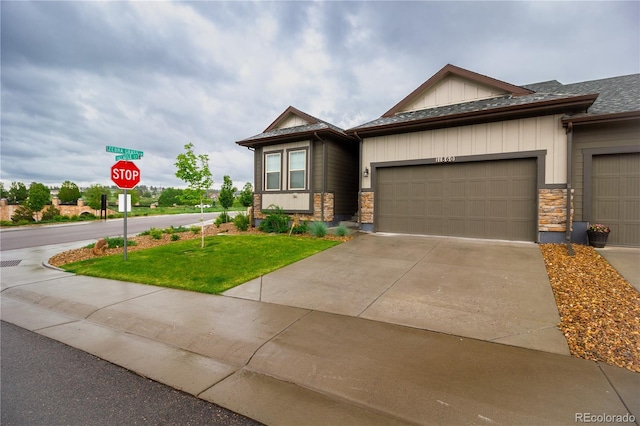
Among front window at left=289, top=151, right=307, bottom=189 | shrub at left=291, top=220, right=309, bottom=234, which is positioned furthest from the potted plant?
front window at left=289, top=151, right=307, bottom=189

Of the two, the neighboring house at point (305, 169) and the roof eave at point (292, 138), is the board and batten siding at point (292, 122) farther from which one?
the roof eave at point (292, 138)

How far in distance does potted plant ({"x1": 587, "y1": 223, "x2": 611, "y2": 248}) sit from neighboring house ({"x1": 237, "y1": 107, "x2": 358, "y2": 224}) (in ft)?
28.4

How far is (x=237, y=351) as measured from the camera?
3.24 metres

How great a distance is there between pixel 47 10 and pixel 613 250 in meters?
19.3

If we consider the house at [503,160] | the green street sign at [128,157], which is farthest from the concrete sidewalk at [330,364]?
the house at [503,160]

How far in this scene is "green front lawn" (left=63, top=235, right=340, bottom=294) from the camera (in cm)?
601

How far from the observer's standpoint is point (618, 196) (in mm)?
8039

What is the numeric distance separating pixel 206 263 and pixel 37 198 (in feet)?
97.6

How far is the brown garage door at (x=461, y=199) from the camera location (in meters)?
8.98

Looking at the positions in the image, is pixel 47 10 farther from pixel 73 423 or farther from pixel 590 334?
pixel 590 334

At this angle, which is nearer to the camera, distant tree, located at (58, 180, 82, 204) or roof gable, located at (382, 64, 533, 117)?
roof gable, located at (382, 64, 533, 117)

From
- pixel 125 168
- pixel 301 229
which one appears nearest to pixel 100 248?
pixel 125 168

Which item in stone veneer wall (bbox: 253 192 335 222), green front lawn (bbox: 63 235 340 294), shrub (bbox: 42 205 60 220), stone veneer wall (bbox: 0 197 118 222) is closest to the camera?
green front lawn (bbox: 63 235 340 294)

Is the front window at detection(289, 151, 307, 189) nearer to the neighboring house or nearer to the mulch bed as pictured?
the neighboring house
